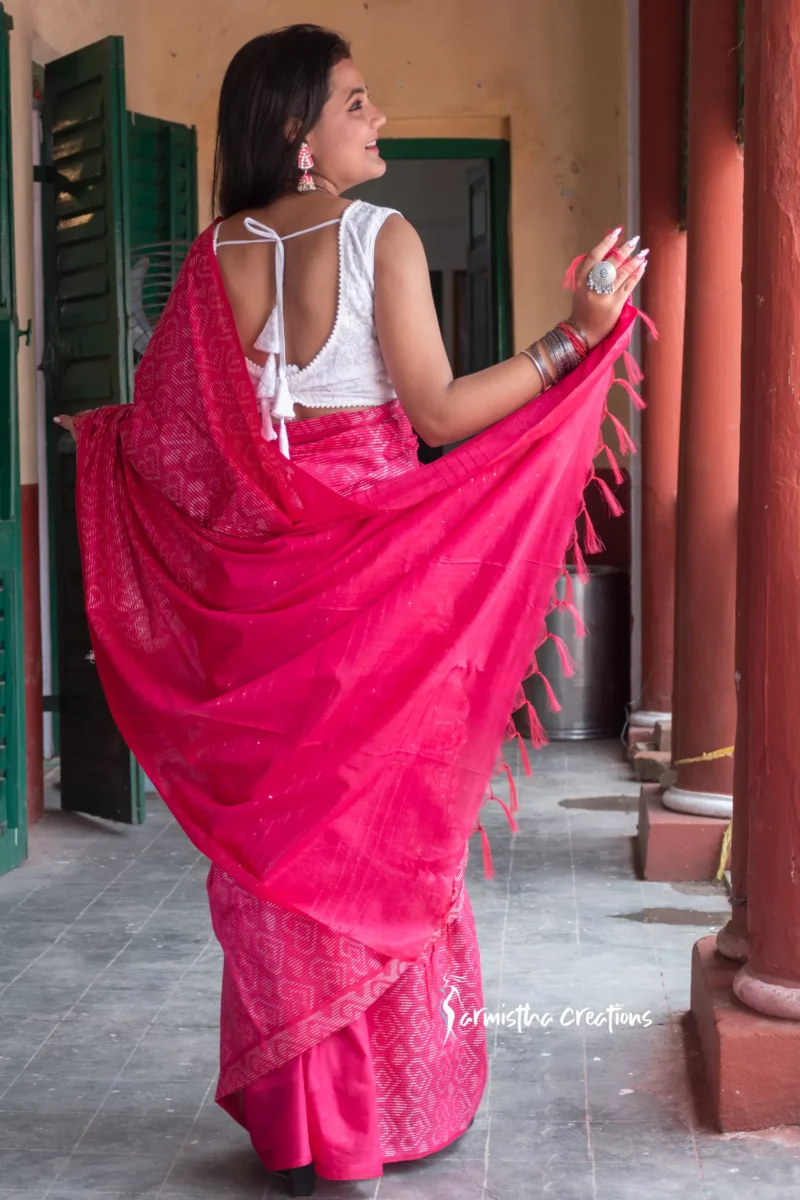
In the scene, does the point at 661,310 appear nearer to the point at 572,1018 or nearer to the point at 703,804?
the point at 703,804

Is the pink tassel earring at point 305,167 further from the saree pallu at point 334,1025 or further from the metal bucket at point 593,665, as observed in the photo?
the metal bucket at point 593,665

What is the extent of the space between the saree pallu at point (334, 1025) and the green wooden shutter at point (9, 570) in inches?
90.2

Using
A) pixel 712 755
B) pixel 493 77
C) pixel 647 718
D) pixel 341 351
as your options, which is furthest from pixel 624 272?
pixel 493 77

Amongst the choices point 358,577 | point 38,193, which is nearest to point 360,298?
point 358,577

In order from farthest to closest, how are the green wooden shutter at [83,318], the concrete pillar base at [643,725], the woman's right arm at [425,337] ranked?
the concrete pillar base at [643,725], the green wooden shutter at [83,318], the woman's right arm at [425,337]

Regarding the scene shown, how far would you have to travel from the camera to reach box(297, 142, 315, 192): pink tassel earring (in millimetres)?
2463

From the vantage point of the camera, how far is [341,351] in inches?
95.6

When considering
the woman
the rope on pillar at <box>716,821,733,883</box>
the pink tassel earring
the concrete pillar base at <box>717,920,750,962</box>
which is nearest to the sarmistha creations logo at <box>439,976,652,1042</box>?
the concrete pillar base at <box>717,920,750,962</box>

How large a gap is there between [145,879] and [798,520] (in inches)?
103

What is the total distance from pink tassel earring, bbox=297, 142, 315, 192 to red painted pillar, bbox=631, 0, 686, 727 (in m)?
3.75

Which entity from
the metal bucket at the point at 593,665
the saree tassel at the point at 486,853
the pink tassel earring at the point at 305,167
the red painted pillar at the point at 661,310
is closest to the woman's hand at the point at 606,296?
the pink tassel earring at the point at 305,167

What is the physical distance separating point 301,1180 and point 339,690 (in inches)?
32.4

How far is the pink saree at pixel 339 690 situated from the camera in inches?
95.4

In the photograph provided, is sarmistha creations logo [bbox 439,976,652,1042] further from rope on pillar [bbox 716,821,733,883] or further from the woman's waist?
the woman's waist
